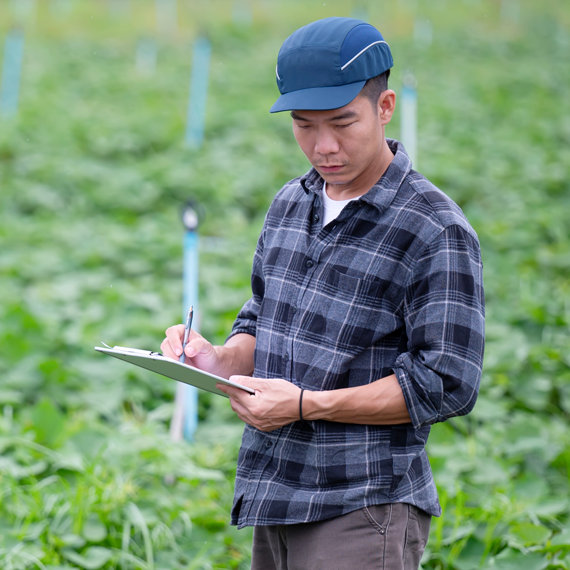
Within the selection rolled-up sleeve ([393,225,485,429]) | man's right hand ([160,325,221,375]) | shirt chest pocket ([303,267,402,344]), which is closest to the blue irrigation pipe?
man's right hand ([160,325,221,375])

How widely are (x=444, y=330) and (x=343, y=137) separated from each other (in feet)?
1.37

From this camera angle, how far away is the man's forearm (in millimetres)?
1617

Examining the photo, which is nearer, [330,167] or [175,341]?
[330,167]

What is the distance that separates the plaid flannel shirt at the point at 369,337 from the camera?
1593 mm

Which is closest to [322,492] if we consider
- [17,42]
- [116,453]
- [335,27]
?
[335,27]

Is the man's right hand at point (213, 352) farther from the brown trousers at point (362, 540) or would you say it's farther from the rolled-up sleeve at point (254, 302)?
the brown trousers at point (362, 540)

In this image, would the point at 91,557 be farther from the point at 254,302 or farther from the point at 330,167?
the point at 330,167

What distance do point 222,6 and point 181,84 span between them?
8628 mm

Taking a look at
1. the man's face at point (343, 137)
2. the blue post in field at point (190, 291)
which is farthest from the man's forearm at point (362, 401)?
the blue post in field at point (190, 291)

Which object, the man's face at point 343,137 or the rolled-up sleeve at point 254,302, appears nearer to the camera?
the man's face at point 343,137

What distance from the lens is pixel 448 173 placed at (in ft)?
25.0

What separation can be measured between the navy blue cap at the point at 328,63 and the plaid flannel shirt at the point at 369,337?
0.73 feet

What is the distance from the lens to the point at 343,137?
1.61m

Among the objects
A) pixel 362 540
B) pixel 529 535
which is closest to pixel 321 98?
Answer: pixel 362 540
